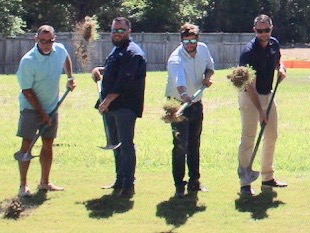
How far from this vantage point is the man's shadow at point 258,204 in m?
7.95

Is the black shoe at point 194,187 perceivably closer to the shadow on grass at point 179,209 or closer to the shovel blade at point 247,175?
the shadow on grass at point 179,209

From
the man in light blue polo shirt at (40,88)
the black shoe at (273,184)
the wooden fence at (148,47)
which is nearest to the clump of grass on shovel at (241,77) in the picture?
the black shoe at (273,184)

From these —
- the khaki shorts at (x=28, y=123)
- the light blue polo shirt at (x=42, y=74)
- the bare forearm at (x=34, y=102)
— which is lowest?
the khaki shorts at (x=28, y=123)

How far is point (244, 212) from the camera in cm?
800

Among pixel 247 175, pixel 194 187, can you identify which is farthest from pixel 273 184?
pixel 194 187

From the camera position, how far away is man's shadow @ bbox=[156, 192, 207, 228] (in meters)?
7.70

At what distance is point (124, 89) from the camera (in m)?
8.35

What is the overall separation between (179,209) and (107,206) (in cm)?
77

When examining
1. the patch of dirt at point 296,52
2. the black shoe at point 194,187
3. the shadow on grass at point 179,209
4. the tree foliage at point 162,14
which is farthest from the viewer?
the patch of dirt at point 296,52

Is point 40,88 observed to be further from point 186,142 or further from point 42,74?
point 186,142

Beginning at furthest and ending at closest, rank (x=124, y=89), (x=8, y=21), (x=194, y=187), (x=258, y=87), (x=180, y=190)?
(x=8, y=21) → (x=194, y=187) → (x=258, y=87) → (x=180, y=190) → (x=124, y=89)

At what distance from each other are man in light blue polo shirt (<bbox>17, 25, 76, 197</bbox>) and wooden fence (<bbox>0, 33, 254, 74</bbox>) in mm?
26094

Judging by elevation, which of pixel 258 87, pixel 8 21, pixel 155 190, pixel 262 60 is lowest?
pixel 8 21

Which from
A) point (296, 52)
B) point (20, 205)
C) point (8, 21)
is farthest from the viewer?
point (296, 52)
